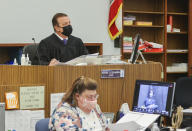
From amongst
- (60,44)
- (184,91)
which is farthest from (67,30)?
(184,91)

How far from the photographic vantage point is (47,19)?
4723mm

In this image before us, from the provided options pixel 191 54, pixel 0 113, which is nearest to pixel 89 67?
pixel 0 113

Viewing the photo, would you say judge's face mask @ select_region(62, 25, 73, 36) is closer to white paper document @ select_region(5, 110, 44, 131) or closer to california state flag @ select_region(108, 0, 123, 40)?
white paper document @ select_region(5, 110, 44, 131)

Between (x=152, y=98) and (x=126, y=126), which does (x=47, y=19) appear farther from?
(x=126, y=126)

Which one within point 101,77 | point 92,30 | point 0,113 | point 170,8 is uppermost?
point 170,8

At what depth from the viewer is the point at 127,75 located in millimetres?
2855

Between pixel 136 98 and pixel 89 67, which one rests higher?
pixel 89 67

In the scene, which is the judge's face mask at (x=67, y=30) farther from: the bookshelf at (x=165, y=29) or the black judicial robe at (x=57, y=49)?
the bookshelf at (x=165, y=29)

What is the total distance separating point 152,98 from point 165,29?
3144 mm

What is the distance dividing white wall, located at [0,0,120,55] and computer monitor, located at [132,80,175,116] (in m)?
2.43

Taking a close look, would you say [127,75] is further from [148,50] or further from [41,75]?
[148,50]

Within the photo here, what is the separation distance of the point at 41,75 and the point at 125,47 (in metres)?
2.84

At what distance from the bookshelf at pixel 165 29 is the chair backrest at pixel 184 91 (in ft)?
4.28

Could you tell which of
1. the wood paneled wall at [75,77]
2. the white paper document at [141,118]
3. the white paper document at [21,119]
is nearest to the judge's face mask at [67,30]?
the wood paneled wall at [75,77]
